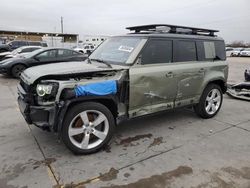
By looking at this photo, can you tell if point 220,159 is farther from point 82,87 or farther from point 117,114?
point 82,87

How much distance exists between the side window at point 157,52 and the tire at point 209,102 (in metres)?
1.34

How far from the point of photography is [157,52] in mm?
4492

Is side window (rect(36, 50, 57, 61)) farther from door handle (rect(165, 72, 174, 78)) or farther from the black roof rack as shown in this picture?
door handle (rect(165, 72, 174, 78))

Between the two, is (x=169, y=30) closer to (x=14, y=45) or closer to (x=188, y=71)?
(x=188, y=71)

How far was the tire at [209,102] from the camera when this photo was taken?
17.7 feet

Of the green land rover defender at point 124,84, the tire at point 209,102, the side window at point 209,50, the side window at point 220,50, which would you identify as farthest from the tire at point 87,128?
the side window at point 220,50

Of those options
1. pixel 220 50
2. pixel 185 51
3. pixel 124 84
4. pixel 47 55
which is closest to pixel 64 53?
pixel 47 55

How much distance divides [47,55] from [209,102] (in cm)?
814

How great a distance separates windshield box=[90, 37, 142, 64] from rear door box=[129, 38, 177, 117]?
0.79 ft

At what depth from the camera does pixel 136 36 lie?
4543mm

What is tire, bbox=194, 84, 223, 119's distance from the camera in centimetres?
540

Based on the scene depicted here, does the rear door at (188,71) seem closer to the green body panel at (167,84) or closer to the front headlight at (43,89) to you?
the green body panel at (167,84)

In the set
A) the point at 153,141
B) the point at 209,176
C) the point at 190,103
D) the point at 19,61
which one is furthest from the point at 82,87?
the point at 19,61

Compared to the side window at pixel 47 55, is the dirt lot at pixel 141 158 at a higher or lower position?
lower
